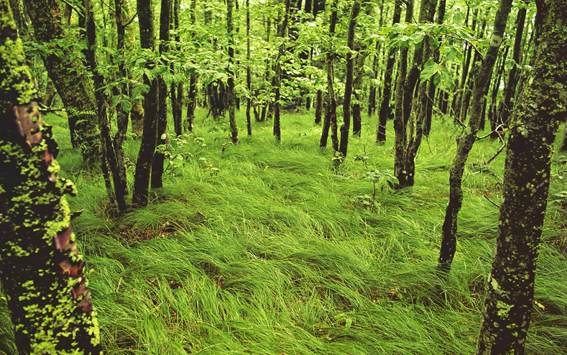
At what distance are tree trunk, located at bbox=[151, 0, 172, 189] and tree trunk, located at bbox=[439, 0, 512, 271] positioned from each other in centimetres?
328

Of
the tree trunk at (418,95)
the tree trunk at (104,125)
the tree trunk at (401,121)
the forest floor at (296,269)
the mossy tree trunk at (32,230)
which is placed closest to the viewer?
the mossy tree trunk at (32,230)

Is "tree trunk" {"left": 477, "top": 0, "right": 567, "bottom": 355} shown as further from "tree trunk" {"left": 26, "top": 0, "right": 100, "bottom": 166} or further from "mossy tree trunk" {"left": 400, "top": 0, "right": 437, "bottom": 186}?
"tree trunk" {"left": 26, "top": 0, "right": 100, "bottom": 166}

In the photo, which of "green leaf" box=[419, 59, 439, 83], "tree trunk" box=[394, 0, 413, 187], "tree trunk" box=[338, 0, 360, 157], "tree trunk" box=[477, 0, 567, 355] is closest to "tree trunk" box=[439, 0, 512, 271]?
"green leaf" box=[419, 59, 439, 83]

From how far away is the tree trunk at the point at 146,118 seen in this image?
351cm

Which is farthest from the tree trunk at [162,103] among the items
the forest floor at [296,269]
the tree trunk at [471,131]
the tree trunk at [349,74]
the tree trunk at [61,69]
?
the tree trunk at [471,131]

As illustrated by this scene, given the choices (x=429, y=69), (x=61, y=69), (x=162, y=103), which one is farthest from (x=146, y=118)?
(x=429, y=69)

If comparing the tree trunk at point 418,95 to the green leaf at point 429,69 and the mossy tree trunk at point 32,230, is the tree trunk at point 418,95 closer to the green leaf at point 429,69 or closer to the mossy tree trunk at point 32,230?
the green leaf at point 429,69

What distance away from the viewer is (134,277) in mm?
2697

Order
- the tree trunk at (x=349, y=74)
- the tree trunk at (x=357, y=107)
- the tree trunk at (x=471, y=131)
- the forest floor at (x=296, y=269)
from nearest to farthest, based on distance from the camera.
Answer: the tree trunk at (x=471, y=131)
the forest floor at (x=296, y=269)
the tree trunk at (x=349, y=74)
the tree trunk at (x=357, y=107)

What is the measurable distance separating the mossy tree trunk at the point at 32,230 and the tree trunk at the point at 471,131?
249cm

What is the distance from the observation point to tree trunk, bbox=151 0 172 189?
376 centimetres

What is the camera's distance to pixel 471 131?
2160 millimetres

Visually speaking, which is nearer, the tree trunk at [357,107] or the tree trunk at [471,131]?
the tree trunk at [471,131]

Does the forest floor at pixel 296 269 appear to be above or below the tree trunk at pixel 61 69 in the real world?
below
